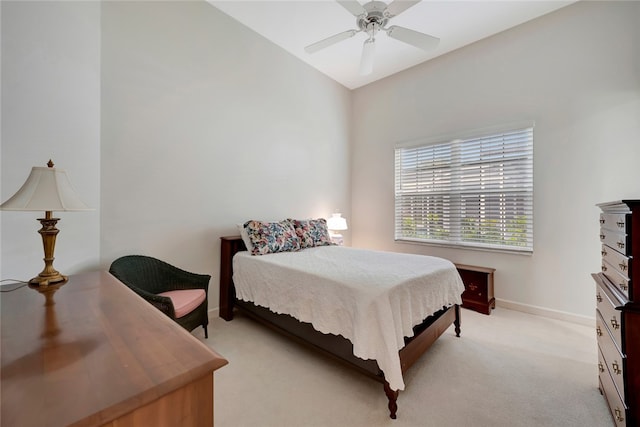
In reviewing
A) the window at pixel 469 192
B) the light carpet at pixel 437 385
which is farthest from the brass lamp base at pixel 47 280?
the window at pixel 469 192

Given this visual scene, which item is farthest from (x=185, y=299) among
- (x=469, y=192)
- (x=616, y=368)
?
(x=469, y=192)

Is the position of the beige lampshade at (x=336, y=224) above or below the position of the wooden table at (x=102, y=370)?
above

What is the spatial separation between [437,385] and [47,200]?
8.46 ft

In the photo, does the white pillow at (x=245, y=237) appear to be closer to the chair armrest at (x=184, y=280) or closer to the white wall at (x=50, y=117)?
the chair armrest at (x=184, y=280)

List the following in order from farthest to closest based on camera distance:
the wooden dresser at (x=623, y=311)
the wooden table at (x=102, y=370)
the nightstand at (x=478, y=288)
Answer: the nightstand at (x=478, y=288) → the wooden dresser at (x=623, y=311) → the wooden table at (x=102, y=370)

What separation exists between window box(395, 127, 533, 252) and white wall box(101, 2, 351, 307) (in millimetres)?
1615

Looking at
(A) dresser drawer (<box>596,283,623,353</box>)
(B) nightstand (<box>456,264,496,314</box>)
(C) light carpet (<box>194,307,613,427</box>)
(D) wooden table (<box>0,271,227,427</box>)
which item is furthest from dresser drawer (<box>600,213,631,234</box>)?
(D) wooden table (<box>0,271,227,427</box>)

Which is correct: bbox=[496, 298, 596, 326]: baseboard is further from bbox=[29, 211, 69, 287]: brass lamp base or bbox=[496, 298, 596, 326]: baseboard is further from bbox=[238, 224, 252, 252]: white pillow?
bbox=[29, 211, 69, 287]: brass lamp base

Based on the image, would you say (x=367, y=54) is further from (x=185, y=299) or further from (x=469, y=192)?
(x=185, y=299)

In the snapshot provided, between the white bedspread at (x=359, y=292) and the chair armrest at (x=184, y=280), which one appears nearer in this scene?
the white bedspread at (x=359, y=292)

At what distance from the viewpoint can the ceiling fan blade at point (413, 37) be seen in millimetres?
2280

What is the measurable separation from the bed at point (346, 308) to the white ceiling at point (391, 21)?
2579mm

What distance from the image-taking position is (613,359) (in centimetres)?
142

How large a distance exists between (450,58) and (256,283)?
3.88m
